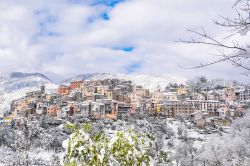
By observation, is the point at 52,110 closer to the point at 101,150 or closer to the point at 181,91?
the point at 181,91

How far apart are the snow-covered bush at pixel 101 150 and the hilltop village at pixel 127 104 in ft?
233

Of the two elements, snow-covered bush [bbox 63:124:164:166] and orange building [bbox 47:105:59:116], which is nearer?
snow-covered bush [bbox 63:124:164:166]

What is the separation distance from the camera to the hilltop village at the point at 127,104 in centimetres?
7950

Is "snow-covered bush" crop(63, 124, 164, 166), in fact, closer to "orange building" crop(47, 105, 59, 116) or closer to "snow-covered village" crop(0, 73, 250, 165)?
"snow-covered village" crop(0, 73, 250, 165)

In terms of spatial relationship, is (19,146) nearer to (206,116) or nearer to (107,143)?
(107,143)

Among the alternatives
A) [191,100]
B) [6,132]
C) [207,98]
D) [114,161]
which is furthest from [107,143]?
[207,98]

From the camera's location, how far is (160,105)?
86500 millimetres

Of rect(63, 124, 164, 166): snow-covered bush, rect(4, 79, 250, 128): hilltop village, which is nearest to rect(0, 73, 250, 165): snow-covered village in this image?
rect(4, 79, 250, 128): hilltop village

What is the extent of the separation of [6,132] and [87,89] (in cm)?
3895

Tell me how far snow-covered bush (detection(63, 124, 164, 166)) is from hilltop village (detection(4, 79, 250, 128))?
70948 mm

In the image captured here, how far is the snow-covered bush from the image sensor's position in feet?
16.4

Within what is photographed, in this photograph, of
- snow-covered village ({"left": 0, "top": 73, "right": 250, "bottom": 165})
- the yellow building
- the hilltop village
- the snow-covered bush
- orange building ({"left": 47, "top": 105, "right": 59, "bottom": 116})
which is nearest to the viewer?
the snow-covered bush

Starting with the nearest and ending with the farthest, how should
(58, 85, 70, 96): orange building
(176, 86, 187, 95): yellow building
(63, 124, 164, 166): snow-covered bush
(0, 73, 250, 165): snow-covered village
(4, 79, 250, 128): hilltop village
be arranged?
(63, 124, 164, 166): snow-covered bush
(0, 73, 250, 165): snow-covered village
(4, 79, 250, 128): hilltop village
(58, 85, 70, 96): orange building
(176, 86, 187, 95): yellow building

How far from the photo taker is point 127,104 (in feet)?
281
